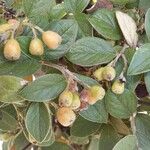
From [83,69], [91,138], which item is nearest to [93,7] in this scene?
[83,69]

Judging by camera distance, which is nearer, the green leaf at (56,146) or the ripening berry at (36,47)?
the ripening berry at (36,47)

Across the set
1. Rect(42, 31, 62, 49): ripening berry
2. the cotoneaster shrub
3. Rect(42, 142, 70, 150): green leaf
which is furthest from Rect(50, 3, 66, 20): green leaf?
Rect(42, 142, 70, 150): green leaf

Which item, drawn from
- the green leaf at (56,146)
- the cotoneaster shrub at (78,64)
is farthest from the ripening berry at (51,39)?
the green leaf at (56,146)

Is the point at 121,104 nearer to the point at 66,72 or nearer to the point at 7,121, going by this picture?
the point at 66,72

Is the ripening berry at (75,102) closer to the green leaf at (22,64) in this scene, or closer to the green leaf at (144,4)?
the green leaf at (22,64)

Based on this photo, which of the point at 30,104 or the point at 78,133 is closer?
the point at 30,104

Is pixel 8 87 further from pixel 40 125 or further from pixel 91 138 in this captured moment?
pixel 91 138
